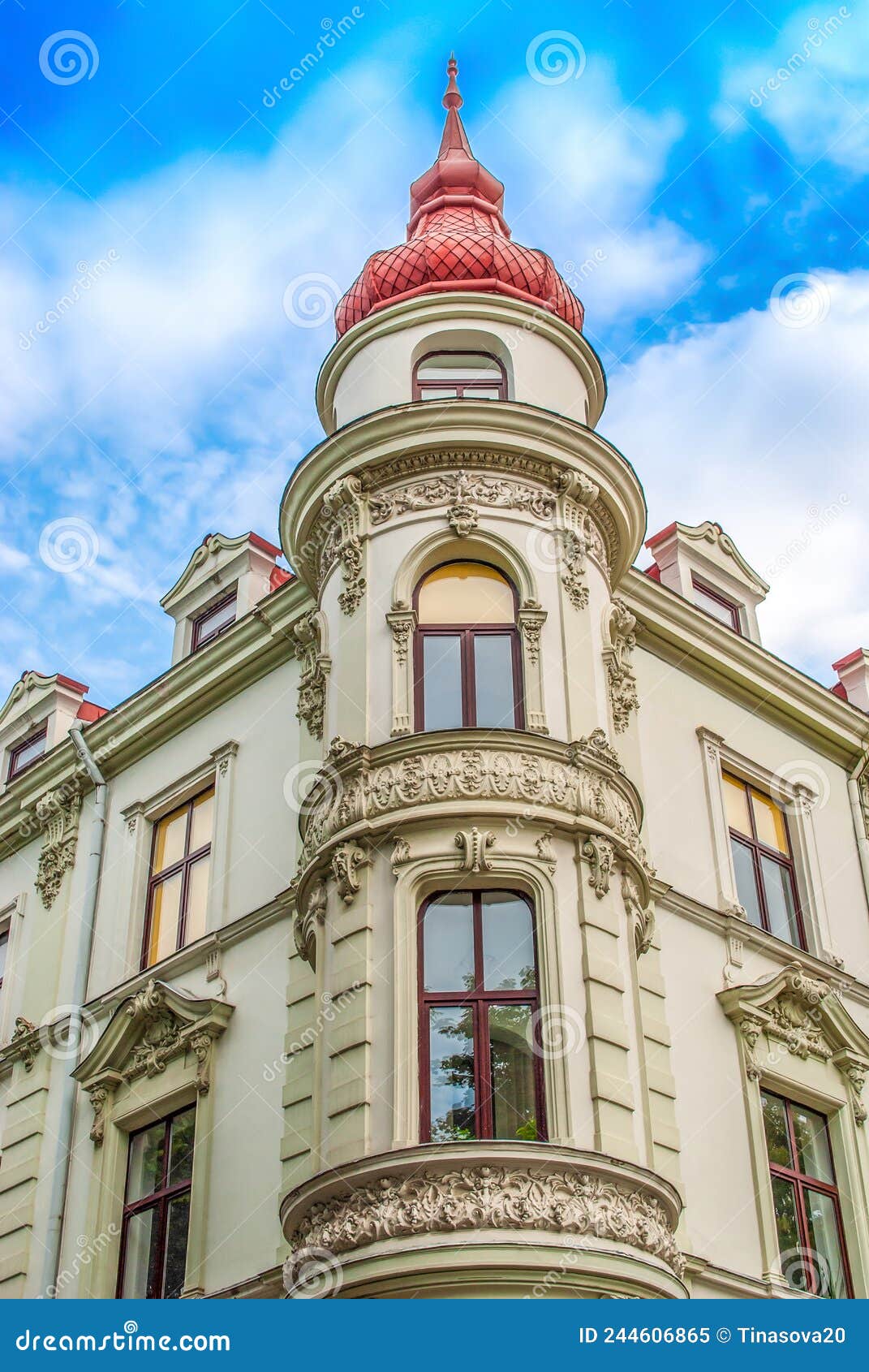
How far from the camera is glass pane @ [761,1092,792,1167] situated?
1916cm

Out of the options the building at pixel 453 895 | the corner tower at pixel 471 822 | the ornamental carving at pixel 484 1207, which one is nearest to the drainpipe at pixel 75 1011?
the building at pixel 453 895

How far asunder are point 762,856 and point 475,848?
7.22 m

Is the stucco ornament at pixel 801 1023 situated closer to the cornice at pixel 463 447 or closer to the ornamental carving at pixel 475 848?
the ornamental carving at pixel 475 848

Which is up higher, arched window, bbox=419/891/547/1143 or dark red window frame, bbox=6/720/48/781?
dark red window frame, bbox=6/720/48/781

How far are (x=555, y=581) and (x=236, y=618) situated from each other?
748 centimetres

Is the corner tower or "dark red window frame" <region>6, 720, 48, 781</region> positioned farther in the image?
"dark red window frame" <region>6, 720, 48, 781</region>

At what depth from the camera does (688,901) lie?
1980cm

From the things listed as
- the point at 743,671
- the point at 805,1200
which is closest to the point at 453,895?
the point at 805,1200

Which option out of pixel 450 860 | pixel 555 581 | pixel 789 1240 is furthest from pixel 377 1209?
pixel 555 581

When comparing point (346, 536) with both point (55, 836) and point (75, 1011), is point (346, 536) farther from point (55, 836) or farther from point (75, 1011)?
point (55, 836)

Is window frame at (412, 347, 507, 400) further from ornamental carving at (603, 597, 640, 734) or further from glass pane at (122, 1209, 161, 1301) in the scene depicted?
glass pane at (122, 1209, 161, 1301)

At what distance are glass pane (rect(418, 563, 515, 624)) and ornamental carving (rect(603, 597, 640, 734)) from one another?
5.05ft

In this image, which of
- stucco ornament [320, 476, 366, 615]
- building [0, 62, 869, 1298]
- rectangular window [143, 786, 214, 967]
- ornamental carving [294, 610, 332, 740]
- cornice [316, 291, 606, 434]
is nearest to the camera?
building [0, 62, 869, 1298]

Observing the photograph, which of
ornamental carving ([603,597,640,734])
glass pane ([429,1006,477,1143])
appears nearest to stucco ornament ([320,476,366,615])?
ornamental carving ([603,597,640,734])
